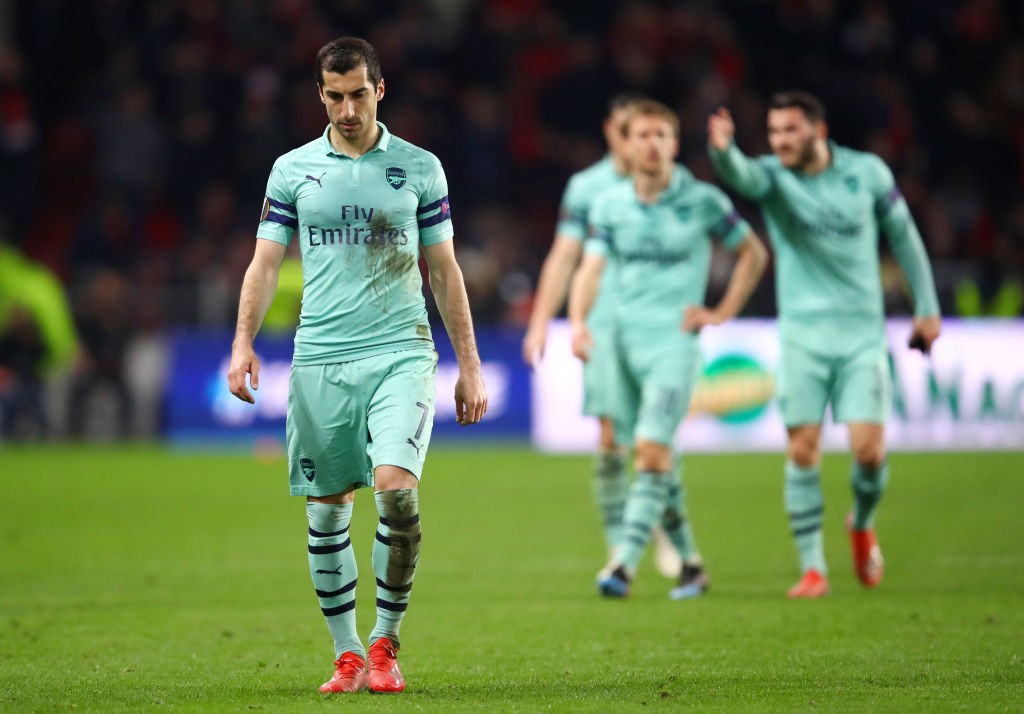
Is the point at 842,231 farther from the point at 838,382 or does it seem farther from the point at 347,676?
the point at 347,676

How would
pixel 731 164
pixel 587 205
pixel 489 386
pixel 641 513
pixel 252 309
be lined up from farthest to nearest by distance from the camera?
1. pixel 489 386
2. pixel 587 205
3. pixel 641 513
4. pixel 731 164
5. pixel 252 309

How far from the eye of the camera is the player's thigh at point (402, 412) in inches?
225

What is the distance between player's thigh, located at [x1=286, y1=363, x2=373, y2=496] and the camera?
584 cm

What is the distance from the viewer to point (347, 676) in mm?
5789

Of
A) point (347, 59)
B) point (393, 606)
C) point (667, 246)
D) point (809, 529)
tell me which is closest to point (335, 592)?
point (393, 606)

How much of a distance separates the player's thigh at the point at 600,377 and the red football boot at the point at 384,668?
3.56 m

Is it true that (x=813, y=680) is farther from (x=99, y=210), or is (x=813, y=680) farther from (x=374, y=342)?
(x=99, y=210)

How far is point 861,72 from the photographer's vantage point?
72.1 ft

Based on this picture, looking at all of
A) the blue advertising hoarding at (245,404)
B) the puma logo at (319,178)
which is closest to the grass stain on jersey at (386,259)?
the puma logo at (319,178)

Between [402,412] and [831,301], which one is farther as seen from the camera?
[831,301]

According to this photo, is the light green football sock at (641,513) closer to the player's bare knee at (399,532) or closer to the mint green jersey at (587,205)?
the mint green jersey at (587,205)

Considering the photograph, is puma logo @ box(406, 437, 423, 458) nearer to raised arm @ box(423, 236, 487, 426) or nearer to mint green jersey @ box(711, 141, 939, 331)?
raised arm @ box(423, 236, 487, 426)

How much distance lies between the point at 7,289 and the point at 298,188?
13403mm

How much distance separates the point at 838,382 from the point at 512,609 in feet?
6.95
